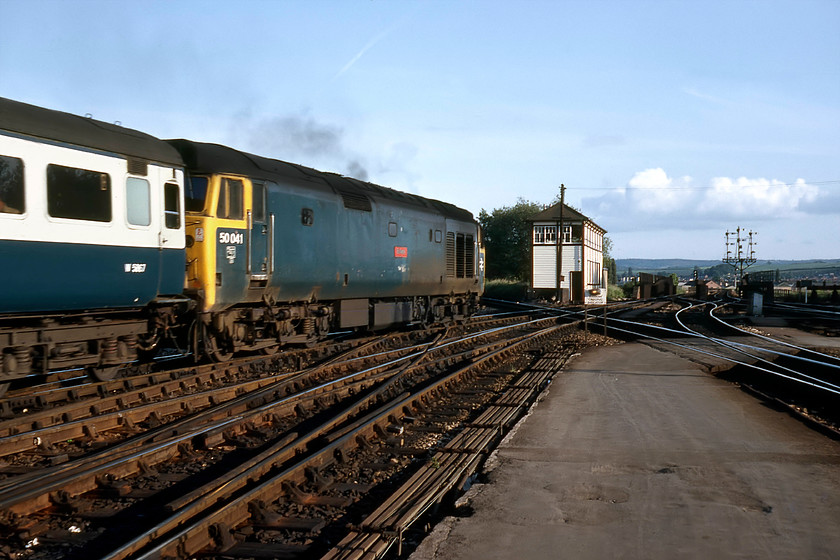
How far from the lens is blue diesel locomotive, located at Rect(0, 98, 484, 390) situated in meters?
9.09

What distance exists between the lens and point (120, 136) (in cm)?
1055

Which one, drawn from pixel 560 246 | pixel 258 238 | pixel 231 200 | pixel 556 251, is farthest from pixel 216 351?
pixel 556 251

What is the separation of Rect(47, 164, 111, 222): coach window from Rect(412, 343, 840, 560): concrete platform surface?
6.31 m

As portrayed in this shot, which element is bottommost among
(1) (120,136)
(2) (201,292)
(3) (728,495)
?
(3) (728,495)

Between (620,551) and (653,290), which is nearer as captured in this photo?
(620,551)

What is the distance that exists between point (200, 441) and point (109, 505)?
6.39ft

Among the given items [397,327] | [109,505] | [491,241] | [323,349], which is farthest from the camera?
[491,241]

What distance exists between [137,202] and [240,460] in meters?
4.85

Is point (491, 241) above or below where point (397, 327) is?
above

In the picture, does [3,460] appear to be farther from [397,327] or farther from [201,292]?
[397,327]

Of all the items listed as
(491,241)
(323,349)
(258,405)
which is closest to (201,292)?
(258,405)

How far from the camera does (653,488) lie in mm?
6809

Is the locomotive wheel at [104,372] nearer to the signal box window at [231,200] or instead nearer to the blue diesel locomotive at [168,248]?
the blue diesel locomotive at [168,248]

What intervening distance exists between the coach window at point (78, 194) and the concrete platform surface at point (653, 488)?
6.31 meters
